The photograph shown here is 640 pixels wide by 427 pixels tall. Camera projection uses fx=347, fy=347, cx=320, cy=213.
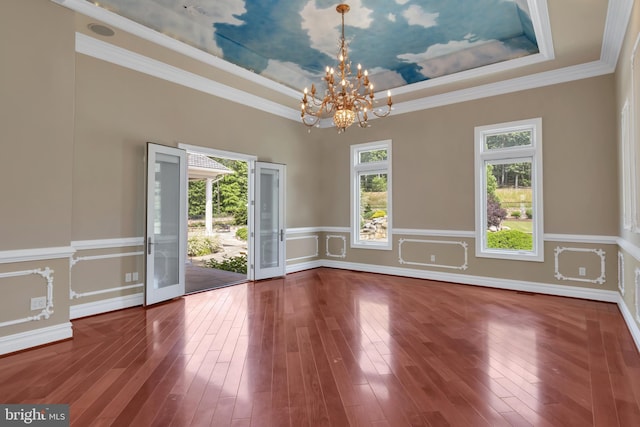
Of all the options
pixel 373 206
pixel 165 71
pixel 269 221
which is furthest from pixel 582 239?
pixel 165 71

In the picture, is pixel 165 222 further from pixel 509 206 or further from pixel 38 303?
pixel 509 206

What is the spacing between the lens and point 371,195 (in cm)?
754

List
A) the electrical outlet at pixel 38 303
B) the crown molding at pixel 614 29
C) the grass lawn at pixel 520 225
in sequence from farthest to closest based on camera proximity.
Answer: the grass lawn at pixel 520 225
the crown molding at pixel 614 29
the electrical outlet at pixel 38 303

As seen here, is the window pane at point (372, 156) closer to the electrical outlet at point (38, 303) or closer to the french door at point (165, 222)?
the french door at point (165, 222)

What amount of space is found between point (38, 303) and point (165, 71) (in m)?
3.49

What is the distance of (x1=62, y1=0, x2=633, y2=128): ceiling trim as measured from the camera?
3.85 m

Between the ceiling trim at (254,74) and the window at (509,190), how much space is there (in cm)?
66

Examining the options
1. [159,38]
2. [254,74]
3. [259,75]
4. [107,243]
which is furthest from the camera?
[259,75]

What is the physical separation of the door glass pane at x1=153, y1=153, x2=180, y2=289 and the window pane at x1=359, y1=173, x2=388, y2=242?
13.0 ft

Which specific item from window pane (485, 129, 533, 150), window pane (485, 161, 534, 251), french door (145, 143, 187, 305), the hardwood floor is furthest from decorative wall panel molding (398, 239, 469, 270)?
french door (145, 143, 187, 305)

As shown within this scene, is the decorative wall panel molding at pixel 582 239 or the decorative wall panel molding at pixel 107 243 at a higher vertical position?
the decorative wall panel molding at pixel 582 239

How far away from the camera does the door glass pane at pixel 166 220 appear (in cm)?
494

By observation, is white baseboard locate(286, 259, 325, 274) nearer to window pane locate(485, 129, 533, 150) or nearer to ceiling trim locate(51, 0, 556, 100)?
ceiling trim locate(51, 0, 556, 100)

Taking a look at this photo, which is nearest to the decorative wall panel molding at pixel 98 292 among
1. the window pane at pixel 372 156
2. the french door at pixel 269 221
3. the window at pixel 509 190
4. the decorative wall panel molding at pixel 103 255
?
the decorative wall panel molding at pixel 103 255
